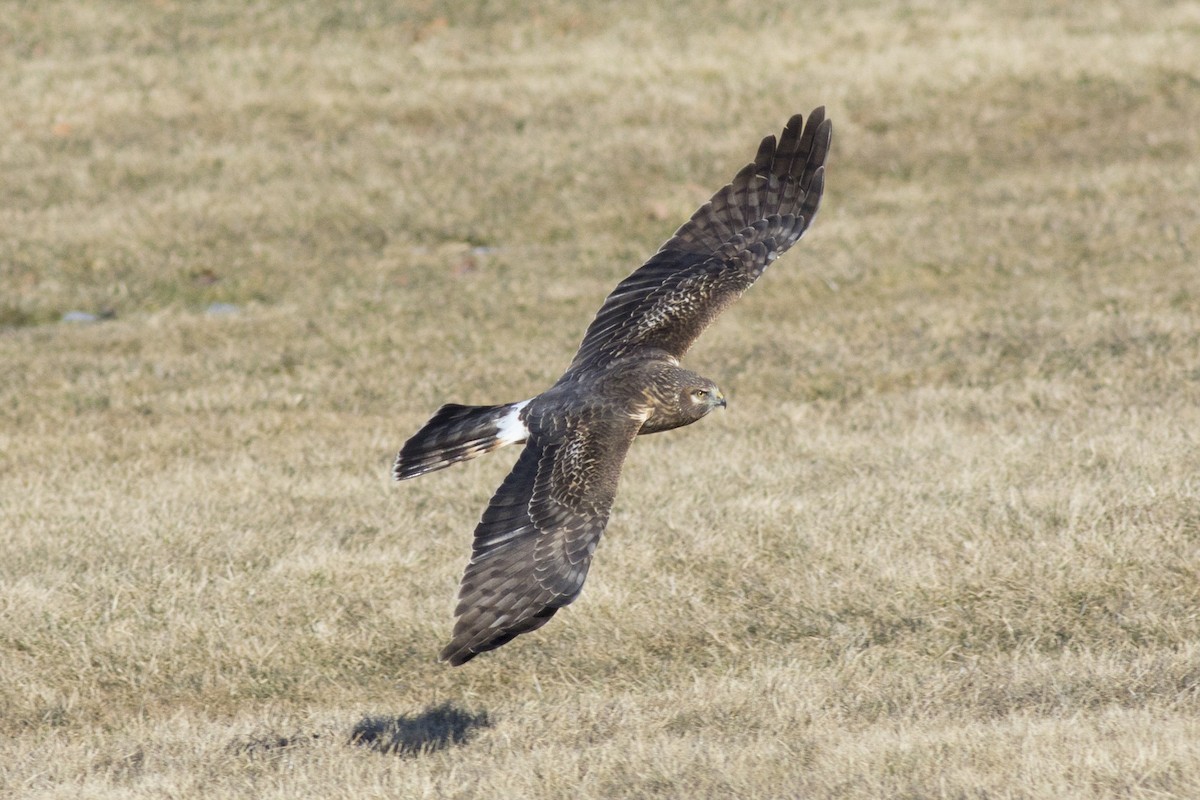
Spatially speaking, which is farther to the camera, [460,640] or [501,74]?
[501,74]

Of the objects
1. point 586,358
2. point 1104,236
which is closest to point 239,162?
point 1104,236

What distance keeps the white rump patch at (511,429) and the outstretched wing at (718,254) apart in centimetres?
107

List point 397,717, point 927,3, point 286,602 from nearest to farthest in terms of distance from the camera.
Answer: point 397,717
point 286,602
point 927,3

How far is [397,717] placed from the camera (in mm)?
7395

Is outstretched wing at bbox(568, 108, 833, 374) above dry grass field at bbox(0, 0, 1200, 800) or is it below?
above

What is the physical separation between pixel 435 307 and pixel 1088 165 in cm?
1019

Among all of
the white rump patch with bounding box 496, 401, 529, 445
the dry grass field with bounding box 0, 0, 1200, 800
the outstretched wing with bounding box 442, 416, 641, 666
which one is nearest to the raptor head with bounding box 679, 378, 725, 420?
the outstretched wing with bounding box 442, 416, 641, 666

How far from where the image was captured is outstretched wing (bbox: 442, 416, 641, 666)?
6.13 m

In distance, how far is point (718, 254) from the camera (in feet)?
30.8

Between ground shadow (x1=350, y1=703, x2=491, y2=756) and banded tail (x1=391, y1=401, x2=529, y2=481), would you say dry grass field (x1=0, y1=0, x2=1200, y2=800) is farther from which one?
banded tail (x1=391, y1=401, x2=529, y2=481)

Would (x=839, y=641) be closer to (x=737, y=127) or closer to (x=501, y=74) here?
(x=737, y=127)

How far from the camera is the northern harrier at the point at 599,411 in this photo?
6.31 metres

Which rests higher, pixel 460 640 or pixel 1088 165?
pixel 460 640

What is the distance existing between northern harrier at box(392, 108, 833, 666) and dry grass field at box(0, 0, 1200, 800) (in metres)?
0.78
